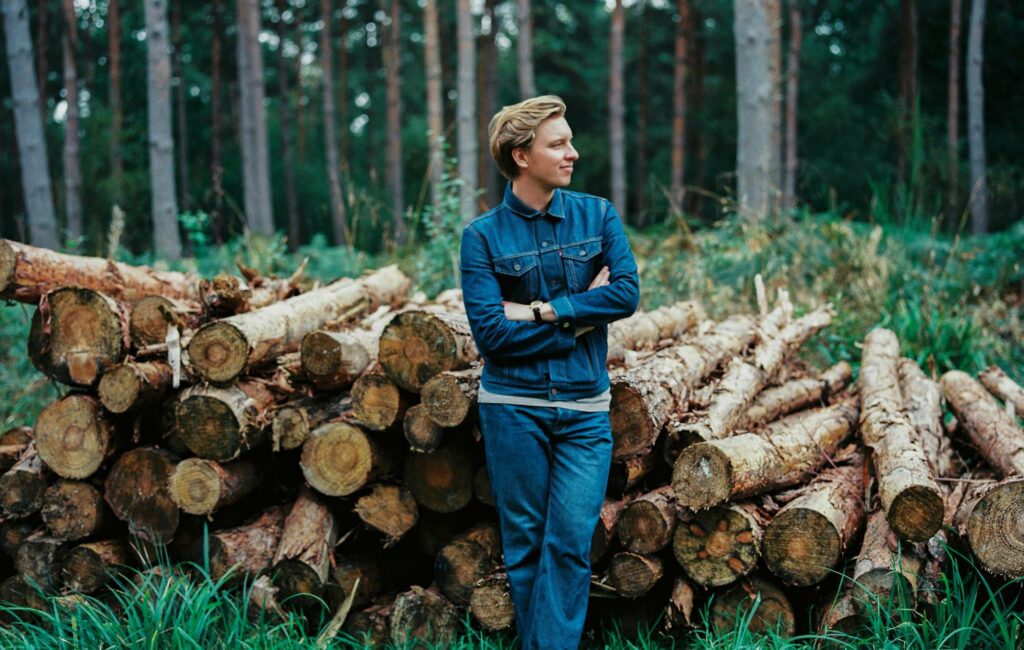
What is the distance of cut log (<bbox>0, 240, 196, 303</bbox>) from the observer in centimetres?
430

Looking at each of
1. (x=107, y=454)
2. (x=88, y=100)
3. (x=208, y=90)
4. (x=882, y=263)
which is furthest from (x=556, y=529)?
(x=208, y=90)

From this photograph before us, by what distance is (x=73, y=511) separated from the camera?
13.6ft

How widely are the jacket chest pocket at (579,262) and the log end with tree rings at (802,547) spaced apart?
4.06ft

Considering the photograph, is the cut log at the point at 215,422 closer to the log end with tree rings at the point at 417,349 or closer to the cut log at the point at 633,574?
the log end with tree rings at the point at 417,349

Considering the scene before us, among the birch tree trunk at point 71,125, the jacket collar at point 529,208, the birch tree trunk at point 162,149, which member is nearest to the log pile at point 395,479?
the jacket collar at point 529,208

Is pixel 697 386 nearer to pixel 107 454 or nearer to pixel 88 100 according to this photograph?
pixel 107 454

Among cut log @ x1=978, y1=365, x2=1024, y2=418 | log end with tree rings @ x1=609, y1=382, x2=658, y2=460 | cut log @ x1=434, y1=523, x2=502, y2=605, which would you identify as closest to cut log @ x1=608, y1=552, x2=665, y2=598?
log end with tree rings @ x1=609, y1=382, x2=658, y2=460

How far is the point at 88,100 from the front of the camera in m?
26.7

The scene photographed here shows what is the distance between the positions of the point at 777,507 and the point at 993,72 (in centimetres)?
2480

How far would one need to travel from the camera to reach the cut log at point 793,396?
4.79 metres

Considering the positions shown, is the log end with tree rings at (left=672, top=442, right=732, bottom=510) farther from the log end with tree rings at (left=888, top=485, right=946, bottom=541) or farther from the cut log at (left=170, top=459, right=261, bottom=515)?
the cut log at (left=170, top=459, right=261, bottom=515)

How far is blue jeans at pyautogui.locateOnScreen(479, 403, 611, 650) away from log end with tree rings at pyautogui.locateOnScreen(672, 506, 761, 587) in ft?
1.44

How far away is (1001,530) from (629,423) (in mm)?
1429

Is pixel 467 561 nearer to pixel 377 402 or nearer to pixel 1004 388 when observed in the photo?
pixel 377 402
